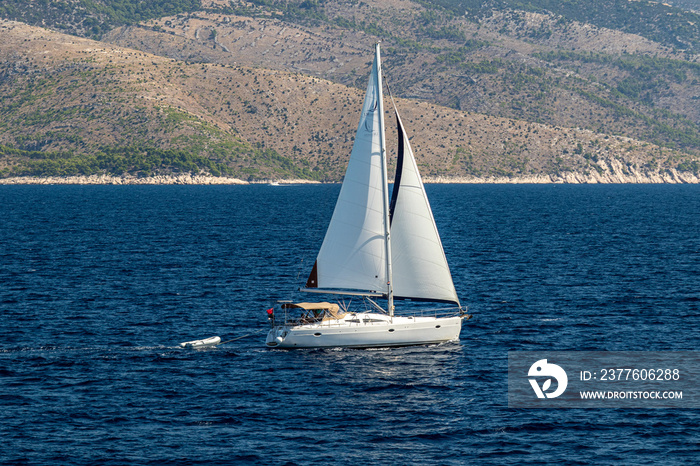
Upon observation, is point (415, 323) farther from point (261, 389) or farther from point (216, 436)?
point (216, 436)

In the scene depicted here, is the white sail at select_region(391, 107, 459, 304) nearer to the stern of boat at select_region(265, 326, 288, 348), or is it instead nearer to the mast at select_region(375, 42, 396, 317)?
the mast at select_region(375, 42, 396, 317)

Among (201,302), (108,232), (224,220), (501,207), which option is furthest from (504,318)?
(501,207)

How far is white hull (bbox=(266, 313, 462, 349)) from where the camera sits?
153 ft

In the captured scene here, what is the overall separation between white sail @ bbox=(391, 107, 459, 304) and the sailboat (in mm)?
56

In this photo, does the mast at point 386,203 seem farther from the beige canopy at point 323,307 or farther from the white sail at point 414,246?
the beige canopy at point 323,307

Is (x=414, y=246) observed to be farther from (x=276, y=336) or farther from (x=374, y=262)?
(x=276, y=336)

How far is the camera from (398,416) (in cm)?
3756

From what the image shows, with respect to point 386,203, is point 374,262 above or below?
below

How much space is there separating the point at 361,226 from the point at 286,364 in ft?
28.7

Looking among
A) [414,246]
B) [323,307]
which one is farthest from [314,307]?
[414,246]

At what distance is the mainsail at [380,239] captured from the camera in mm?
46938

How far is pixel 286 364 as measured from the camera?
45281mm

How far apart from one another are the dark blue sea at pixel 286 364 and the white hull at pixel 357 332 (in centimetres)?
71

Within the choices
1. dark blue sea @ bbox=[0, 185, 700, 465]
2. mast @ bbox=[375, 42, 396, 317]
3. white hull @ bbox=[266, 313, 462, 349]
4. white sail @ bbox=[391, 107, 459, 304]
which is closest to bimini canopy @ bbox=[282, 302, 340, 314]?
white hull @ bbox=[266, 313, 462, 349]
